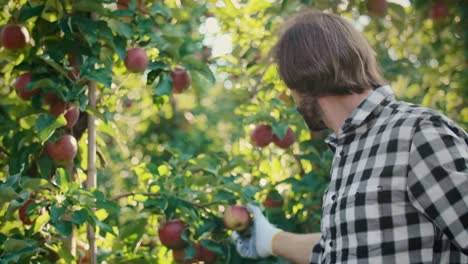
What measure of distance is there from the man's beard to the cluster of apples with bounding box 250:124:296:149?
2.78 ft

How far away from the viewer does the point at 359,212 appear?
1517mm

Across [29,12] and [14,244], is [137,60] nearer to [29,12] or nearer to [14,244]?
[29,12]

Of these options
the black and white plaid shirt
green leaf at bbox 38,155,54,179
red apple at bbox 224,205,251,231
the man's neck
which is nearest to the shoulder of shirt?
the black and white plaid shirt

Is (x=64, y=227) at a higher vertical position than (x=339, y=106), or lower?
lower

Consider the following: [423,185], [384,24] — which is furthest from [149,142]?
[423,185]

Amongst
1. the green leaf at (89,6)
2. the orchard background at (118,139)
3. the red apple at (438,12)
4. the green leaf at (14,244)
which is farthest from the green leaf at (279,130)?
the red apple at (438,12)

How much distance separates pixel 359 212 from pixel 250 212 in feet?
2.73

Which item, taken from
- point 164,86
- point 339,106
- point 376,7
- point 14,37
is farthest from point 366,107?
point 376,7

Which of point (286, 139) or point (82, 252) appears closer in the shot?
point (82, 252)

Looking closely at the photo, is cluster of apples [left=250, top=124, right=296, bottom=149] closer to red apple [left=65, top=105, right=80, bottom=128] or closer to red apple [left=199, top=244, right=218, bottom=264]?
red apple [left=199, top=244, right=218, bottom=264]

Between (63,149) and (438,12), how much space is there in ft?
8.68

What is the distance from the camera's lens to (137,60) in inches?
86.4

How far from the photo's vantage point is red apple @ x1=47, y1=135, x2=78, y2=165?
2068 millimetres

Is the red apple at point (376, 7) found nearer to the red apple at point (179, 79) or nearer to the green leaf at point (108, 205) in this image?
the red apple at point (179, 79)
